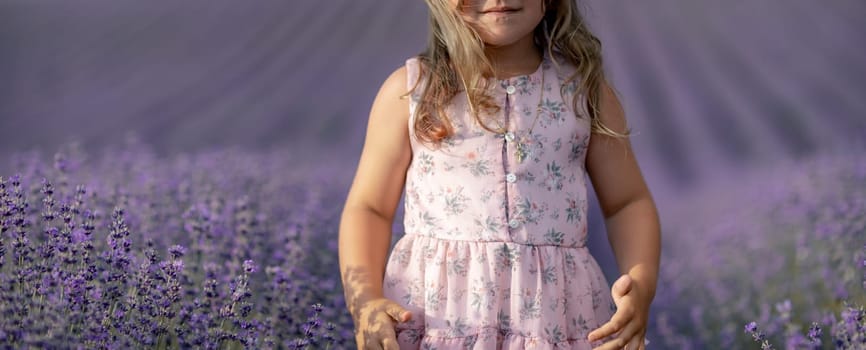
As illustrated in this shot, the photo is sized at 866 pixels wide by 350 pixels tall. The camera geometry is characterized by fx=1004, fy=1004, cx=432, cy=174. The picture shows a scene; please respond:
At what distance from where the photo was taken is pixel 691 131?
2.97m

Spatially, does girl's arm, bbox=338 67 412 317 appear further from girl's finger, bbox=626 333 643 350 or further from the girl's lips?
girl's finger, bbox=626 333 643 350

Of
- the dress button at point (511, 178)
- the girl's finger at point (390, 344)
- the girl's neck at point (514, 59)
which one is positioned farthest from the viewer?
the girl's neck at point (514, 59)

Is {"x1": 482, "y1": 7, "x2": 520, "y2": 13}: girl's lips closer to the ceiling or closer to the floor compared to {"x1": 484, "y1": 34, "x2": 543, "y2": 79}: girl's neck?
closer to the ceiling

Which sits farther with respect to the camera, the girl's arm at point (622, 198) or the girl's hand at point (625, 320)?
the girl's arm at point (622, 198)

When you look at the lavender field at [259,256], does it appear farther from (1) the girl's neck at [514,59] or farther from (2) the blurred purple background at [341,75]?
(1) the girl's neck at [514,59]

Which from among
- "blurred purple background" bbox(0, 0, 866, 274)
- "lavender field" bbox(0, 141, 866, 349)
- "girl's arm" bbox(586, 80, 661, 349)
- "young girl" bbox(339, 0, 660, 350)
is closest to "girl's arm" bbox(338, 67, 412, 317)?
"young girl" bbox(339, 0, 660, 350)

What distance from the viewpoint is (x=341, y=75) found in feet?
9.26

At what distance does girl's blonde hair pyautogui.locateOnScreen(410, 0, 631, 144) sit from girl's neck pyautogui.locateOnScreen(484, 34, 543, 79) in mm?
34

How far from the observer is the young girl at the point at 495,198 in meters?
1.61

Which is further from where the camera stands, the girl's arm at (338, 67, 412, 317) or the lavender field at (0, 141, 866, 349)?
the girl's arm at (338, 67, 412, 317)

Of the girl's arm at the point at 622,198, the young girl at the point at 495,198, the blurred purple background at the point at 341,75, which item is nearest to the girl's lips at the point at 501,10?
the young girl at the point at 495,198

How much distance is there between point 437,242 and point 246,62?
1.24 meters

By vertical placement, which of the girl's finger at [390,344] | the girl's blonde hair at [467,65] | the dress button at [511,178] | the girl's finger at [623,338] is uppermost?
the girl's blonde hair at [467,65]

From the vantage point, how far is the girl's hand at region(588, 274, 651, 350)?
1533 mm
